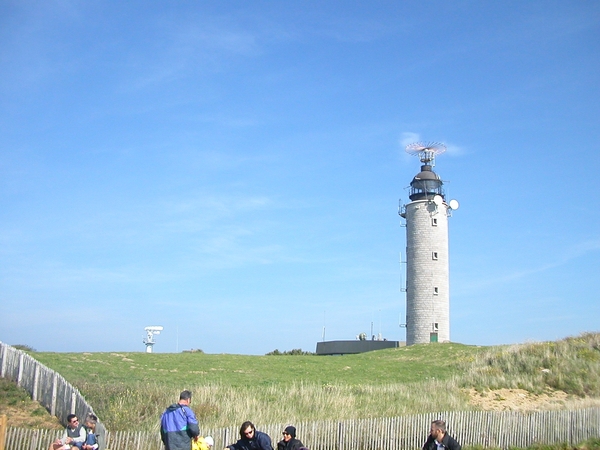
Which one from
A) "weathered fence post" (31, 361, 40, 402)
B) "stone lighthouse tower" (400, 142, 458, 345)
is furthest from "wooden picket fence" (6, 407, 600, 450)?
"stone lighthouse tower" (400, 142, 458, 345)

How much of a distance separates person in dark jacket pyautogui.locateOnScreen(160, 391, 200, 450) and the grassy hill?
5.43 metres

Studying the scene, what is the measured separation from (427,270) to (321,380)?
93.9 ft

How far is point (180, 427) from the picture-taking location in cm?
1050

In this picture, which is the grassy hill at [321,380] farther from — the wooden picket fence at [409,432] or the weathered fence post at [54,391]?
the wooden picket fence at [409,432]

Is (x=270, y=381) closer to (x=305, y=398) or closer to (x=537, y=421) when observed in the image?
(x=305, y=398)

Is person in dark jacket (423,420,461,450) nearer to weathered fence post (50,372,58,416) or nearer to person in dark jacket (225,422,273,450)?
person in dark jacket (225,422,273,450)

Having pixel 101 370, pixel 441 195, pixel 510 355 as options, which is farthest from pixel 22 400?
pixel 441 195

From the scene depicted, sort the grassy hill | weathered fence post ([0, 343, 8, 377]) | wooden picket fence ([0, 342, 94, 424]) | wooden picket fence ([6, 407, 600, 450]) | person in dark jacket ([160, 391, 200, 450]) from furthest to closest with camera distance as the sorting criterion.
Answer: weathered fence post ([0, 343, 8, 377]) → the grassy hill → wooden picket fence ([0, 342, 94, 424]) → wooden picket fence ([6, 407, 600, 450]) → person in dark jacket ([160, 391, 200, 450])

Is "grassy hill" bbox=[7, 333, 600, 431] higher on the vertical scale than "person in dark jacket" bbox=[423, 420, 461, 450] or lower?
higher

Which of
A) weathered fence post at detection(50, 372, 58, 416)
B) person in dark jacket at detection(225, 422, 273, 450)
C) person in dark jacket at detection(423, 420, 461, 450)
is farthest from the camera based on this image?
weathered fence post at detection(50, 372, 58, 416)

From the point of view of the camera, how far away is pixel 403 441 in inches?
637

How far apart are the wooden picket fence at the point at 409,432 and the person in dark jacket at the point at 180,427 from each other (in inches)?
137

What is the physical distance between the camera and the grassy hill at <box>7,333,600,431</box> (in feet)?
59.9

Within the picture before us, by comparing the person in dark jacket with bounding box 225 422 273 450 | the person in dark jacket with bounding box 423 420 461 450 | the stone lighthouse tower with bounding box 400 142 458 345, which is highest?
the stone lighthouse tower with bounding box 400 142 458 345
